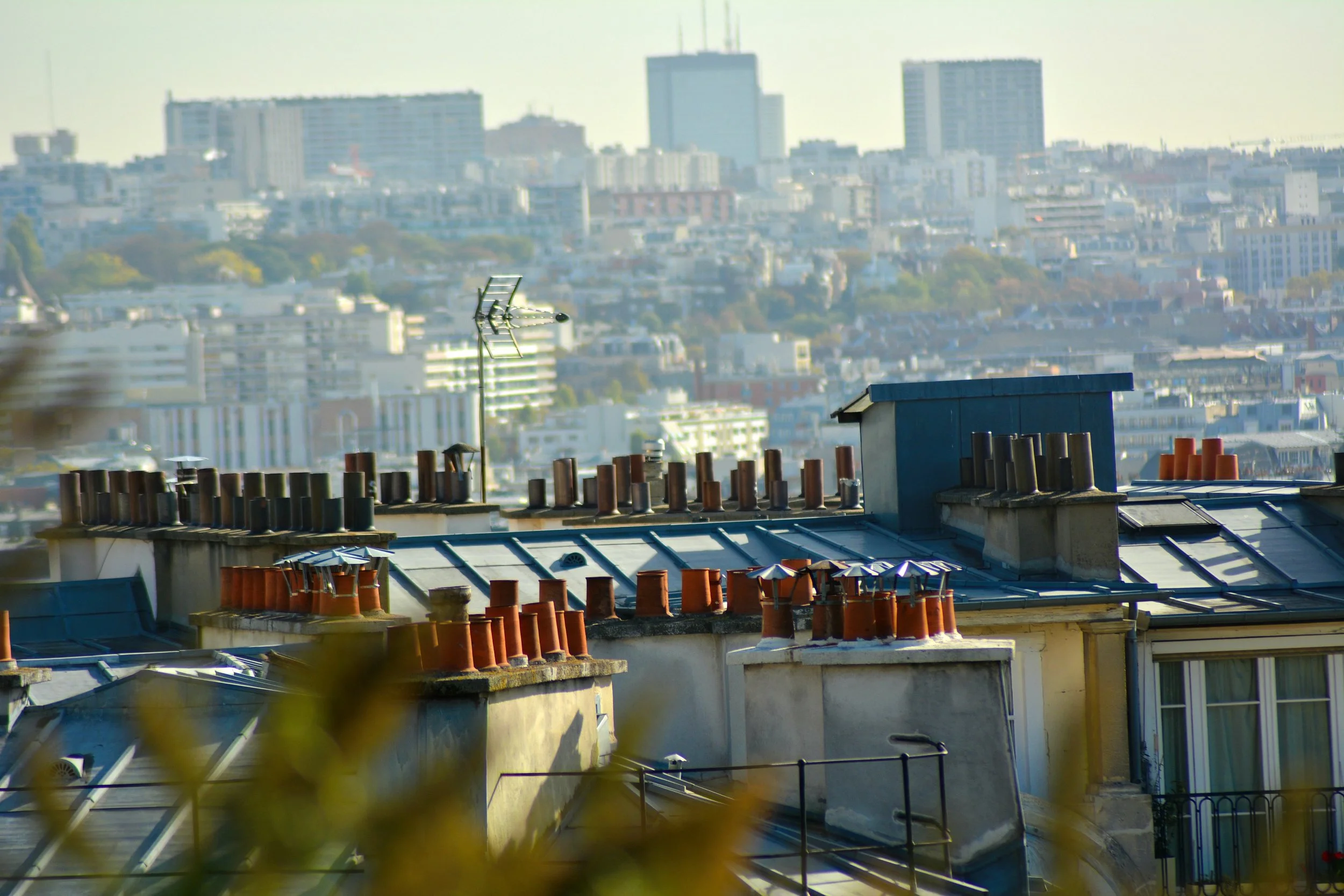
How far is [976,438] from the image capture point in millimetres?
12344

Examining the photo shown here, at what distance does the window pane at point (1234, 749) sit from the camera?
34.2 ft

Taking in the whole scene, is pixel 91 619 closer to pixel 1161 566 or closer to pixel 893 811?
pixel 1161 566

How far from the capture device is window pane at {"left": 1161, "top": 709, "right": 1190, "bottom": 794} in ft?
34.1

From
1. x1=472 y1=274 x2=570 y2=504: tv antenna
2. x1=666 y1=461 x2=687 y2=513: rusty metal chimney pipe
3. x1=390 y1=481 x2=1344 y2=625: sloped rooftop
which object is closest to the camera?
x1=390 y1=481 x2=1344 y2=625: sloped rooftop

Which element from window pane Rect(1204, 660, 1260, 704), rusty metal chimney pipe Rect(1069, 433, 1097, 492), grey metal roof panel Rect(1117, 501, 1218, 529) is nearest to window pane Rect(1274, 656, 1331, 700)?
window pane Rect(1204, 660, 1260, 704)

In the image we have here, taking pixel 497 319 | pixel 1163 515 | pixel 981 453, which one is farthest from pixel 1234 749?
pixel 497 319

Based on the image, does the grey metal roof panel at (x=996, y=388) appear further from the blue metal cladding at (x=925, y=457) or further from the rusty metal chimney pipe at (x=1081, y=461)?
the rusty metal chimney pipe at (x=1081, y=461)

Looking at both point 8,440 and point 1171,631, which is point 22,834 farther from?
point 1171,631

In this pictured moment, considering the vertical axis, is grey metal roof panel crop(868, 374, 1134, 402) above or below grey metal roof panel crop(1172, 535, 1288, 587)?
above

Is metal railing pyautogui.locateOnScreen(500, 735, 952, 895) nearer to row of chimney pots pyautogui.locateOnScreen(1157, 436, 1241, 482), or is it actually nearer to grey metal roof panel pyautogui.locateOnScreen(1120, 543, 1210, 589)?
grey metal roof panel pyautogui.locateOnScreen(1120, 543, 1210, 589)

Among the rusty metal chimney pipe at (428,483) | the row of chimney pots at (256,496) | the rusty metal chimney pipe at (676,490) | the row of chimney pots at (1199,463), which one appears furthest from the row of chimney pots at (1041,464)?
the rusty metal chimney pipe at (428,483)

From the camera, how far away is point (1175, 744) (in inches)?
409

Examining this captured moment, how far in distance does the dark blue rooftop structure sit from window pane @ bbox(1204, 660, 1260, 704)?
7.66 feet

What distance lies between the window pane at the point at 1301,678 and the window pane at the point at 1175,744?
0.48m
